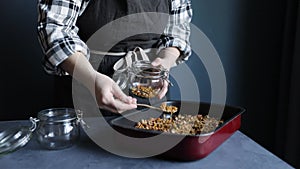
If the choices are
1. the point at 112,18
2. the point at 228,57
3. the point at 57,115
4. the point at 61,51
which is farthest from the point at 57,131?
the point at 228,57

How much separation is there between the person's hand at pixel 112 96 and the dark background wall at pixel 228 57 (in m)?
0.71

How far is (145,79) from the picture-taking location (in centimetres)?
88

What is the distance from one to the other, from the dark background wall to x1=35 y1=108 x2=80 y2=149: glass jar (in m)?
0.73

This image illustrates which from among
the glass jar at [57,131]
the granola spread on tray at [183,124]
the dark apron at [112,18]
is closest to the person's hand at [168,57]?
the dark apron at [112,18]

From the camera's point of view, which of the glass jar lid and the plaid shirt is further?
the plaid shirt

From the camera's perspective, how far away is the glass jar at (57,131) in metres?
0.77

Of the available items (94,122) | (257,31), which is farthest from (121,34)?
(257,31)

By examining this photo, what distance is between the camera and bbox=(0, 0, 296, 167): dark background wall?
1.44 meters

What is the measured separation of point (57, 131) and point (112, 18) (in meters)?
0.40

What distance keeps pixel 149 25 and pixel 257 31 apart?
69 cm

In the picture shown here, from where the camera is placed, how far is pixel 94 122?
0.92 meters

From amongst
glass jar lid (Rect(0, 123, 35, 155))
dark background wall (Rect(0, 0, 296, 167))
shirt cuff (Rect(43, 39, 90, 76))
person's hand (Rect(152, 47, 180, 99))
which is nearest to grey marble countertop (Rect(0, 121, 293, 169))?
glass jar lid (Rect(0, 123, 35, 155))

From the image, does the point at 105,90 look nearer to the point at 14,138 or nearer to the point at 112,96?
the point at 112,96

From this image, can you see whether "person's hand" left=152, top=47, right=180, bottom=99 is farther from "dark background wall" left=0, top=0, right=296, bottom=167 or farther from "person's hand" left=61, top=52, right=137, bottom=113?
"dark background wall" left=0, top=0, right=296, bottom=167
